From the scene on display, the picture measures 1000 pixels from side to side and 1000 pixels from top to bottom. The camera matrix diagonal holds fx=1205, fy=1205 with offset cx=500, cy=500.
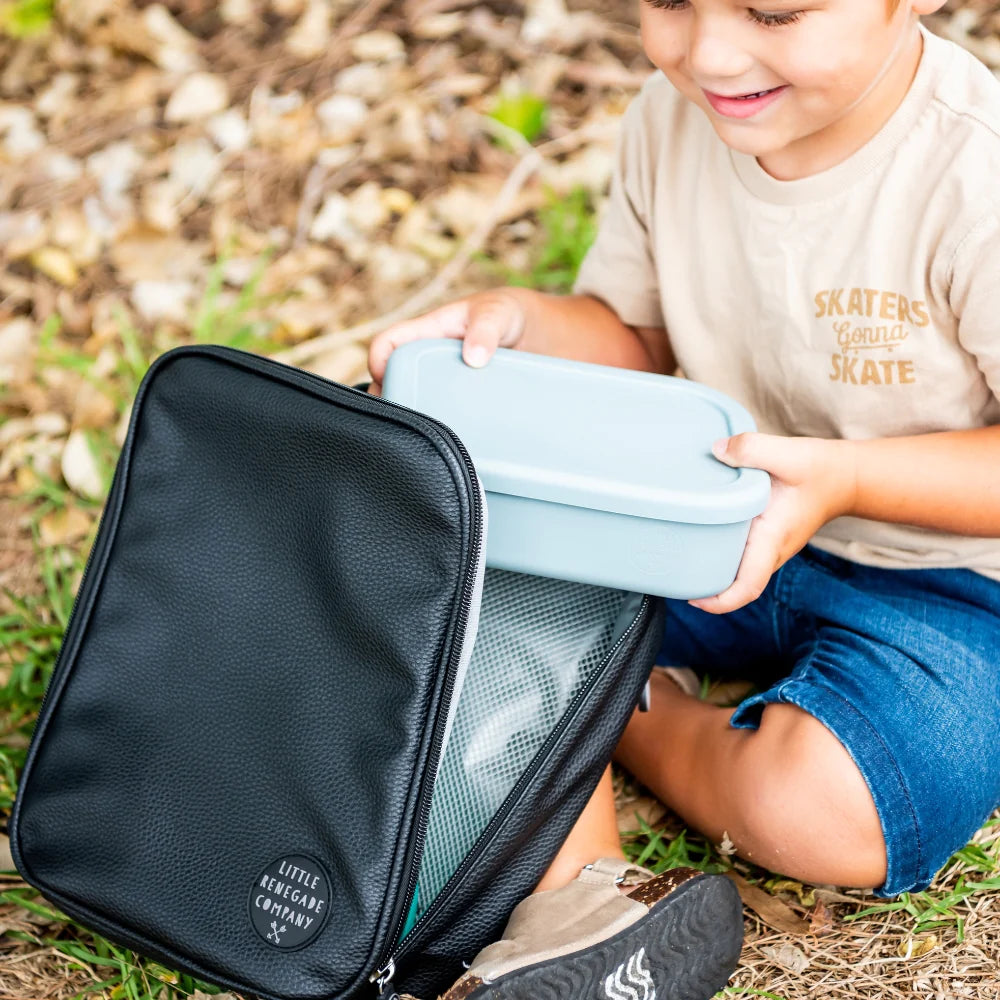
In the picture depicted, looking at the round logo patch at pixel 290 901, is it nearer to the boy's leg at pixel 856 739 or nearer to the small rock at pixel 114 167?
the boy's leg at pixel 856 739

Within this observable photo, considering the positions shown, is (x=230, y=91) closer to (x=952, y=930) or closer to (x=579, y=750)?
(x=579, y=750)

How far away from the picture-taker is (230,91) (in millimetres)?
2295

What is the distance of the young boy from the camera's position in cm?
106

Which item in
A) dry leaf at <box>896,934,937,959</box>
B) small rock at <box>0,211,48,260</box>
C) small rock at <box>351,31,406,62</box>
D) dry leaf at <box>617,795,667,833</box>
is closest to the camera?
dry leaf at <box>896,934,937,959</box>

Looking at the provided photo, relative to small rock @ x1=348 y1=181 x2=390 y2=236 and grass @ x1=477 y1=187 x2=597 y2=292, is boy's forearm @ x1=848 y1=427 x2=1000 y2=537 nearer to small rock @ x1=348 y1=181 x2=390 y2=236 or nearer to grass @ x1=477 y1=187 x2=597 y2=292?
grass @ x1=477 y1=187 x2=597 y2=292

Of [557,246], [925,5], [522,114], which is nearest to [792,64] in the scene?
[925,5]

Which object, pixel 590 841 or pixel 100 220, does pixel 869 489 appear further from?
pixel 100 220

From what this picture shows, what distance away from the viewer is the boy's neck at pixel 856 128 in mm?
1109

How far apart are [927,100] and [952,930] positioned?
31.4 inches

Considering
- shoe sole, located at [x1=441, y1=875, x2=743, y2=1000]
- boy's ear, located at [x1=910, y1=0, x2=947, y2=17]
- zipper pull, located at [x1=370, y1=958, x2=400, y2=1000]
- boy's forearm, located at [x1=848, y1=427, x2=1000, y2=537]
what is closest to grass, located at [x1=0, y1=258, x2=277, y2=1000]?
zipper pull, located at [x1=370, y1=958, x2=400, y2=1000]

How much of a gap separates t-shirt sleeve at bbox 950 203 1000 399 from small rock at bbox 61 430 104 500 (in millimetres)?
1155

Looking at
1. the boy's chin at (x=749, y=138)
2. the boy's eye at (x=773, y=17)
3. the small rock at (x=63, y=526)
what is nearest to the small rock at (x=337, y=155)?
the small rock at (x=63, y=526)

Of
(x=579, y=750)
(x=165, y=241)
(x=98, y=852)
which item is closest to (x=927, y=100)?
(x=579, y=750)

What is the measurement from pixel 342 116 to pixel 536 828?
1565 millimetres
